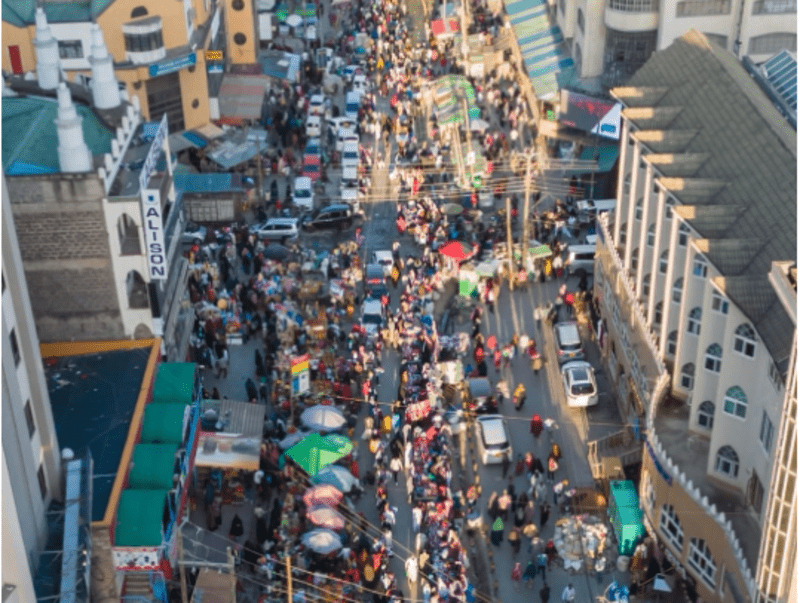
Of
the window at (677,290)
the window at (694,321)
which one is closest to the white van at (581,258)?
the window at (677,290)

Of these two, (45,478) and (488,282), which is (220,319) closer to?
(488,282)

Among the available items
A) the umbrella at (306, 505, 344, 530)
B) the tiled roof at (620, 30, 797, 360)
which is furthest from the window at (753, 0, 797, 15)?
the umbrella at (306, 505, 344, 530)

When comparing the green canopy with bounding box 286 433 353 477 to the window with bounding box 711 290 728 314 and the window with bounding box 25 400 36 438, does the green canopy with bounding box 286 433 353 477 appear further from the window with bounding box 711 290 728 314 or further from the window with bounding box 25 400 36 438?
the window with bounding box 711 290 728 314

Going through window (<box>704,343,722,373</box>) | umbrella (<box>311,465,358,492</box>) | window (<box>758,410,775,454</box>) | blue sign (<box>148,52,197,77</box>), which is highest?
blue sign (<box>148,52,197,77</box>)

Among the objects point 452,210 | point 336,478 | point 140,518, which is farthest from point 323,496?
point 452,210

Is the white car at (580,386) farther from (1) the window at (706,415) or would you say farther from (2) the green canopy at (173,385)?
(2) the green canopy at (173,385)

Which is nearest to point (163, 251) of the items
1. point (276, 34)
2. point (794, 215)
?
point (794, 215)
